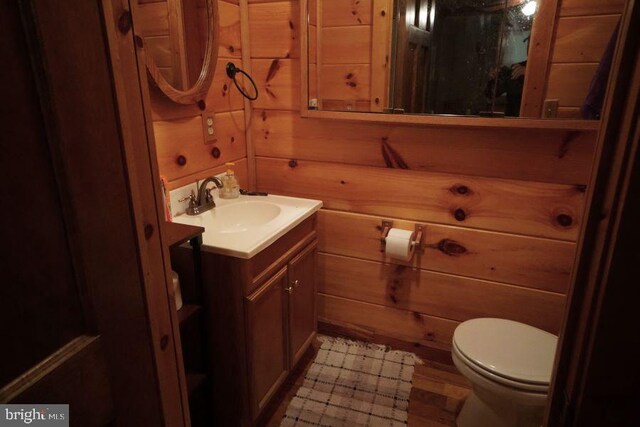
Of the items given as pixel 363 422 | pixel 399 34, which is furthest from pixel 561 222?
pixel 363 422

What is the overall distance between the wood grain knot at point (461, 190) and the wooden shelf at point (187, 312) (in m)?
1.22

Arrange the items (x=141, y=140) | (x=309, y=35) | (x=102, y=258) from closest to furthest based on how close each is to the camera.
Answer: (x=102, y=258) < (x=141, y=140) < (x=309, y=35)

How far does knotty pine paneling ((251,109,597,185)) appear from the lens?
1.71 meters

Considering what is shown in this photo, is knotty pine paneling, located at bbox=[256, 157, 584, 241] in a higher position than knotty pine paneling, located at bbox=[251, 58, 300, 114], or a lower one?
lower

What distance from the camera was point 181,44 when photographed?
1695 mm

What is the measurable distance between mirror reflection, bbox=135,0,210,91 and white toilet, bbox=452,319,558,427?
1.57 metres

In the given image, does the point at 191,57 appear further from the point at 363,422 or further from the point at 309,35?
the point at 363,422

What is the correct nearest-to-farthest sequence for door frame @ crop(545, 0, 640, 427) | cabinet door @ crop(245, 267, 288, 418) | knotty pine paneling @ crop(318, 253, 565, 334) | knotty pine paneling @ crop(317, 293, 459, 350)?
1. door frame @ crop(545, 0, 640, 427)
2. cabinet door @ crop(245, 267, 288, 418)
3. knotty pine paneling @ crop(318, 253, 565, 334)
4. knotty pine paneling @ crop(317, 293, 459, 350)

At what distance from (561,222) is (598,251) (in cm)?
140

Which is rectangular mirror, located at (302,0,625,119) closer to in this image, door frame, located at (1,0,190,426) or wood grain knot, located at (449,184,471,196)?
wood grain knot, located at (449,184,471,196)

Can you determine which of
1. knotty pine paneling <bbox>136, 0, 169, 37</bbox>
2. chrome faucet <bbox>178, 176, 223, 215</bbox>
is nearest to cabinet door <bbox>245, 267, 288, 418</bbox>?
chrome faucet <bbox>178, 176, 223, 215</bbox>

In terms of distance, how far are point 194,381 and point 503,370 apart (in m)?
1.14

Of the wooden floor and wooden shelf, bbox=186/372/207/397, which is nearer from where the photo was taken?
wooden shelf, bbox=186/372/207/397

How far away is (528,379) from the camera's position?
1456 mm
